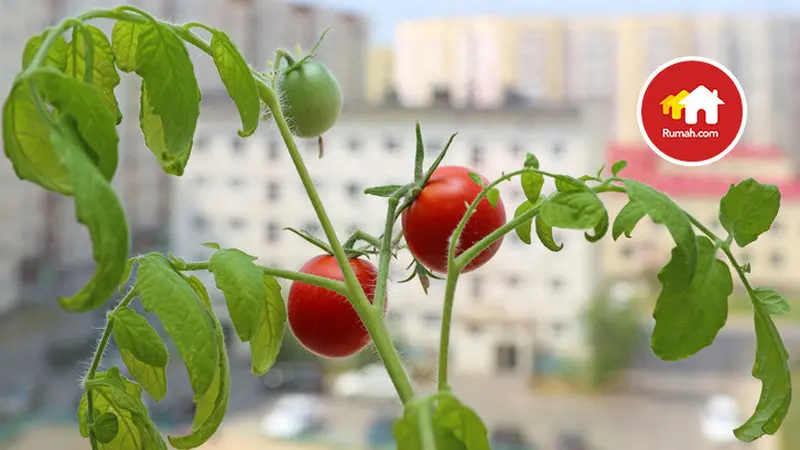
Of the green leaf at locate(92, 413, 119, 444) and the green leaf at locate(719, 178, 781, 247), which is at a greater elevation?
the green leaf at locate(719, 178, 781, 247)

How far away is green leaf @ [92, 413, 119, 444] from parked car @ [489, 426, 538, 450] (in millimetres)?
5834

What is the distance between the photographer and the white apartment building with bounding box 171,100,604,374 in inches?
240

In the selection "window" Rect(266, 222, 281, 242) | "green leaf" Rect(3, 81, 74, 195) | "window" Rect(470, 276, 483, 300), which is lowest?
"window" Rect(470, 276, 483, 300)

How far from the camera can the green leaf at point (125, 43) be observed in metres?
0.26

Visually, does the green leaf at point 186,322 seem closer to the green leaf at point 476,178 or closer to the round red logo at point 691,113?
the green leaf at point 476,178

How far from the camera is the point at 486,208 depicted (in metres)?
0.28

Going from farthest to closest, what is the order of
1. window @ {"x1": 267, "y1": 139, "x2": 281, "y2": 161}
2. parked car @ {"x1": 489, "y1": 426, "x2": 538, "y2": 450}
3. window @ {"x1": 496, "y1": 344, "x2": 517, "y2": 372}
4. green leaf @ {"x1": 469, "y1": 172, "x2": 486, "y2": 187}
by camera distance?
window @ {"x1": 496, "y1": 344, "x2": 517, "y2": 372}
window @ {"x1": 267, "y1": 139, "x2": 281, "y2": 161}
parked car @ {"x1": 489, "y1": 426, "x2": 538, "y2": 450}
green leaf @ {"x1": 469, "y1": 172, "x2": 486, "y2": 187}

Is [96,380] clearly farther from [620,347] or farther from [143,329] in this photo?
[620,347]

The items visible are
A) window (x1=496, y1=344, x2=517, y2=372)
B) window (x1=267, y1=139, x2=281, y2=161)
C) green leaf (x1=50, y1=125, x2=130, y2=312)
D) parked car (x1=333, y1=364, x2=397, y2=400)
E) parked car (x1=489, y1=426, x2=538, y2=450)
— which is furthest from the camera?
window (x1=496, y1=344, x2=517, y2=372)

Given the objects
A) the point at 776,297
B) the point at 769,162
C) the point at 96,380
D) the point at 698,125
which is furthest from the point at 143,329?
the point at 769,162

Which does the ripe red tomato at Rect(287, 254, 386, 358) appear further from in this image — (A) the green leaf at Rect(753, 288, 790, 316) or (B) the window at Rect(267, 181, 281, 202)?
(B) the window at Rect(267, 181, 281, 202)

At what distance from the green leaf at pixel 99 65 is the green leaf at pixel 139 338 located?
6 cm

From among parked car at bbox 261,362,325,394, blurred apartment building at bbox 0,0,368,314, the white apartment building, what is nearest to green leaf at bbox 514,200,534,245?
blurred apartment building at bbox 0,0,368,314

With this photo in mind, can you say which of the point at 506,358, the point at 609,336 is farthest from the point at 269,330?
the point at 506,358
